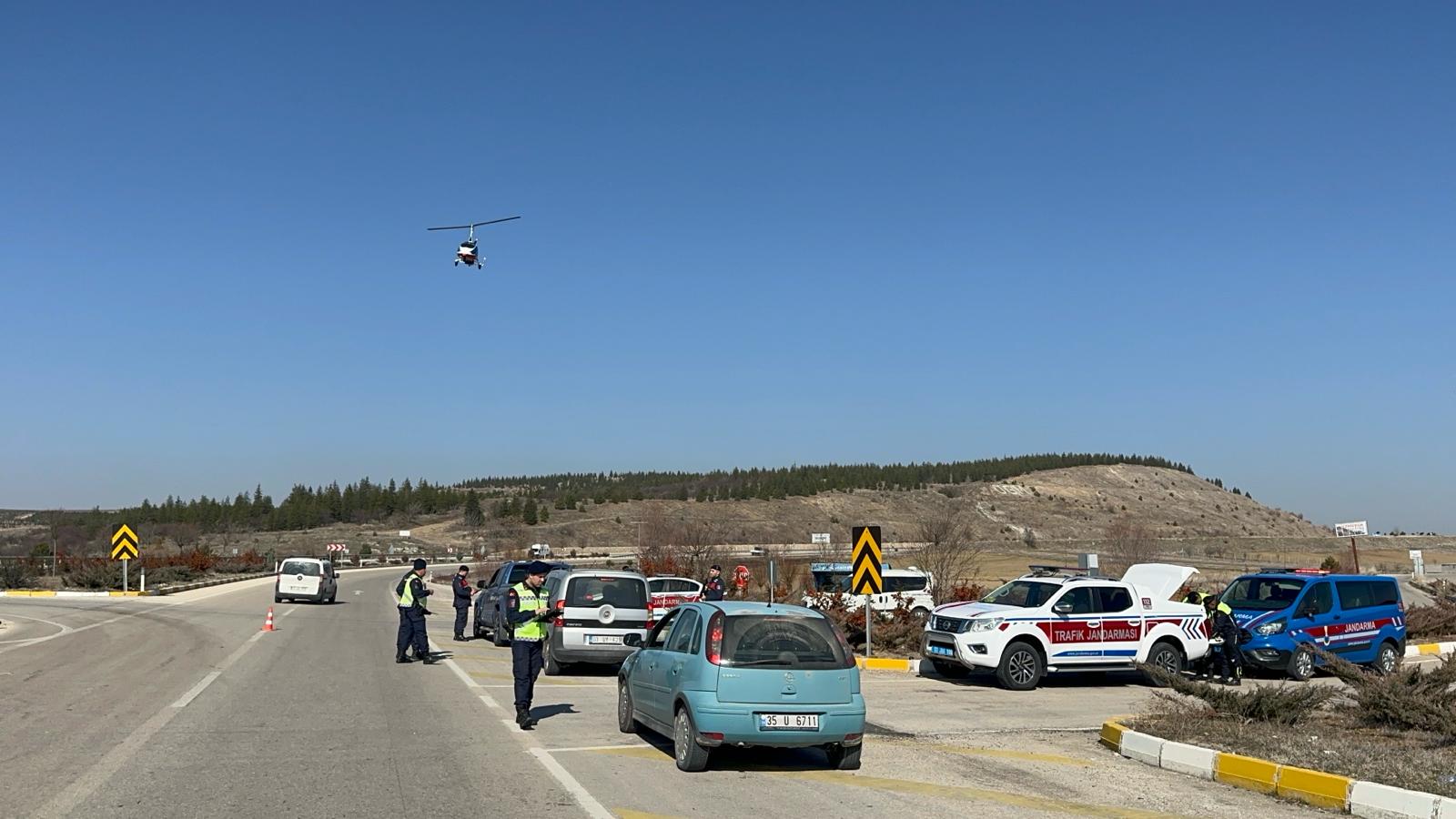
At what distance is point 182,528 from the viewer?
126 m

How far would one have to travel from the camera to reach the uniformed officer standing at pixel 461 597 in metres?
26.6

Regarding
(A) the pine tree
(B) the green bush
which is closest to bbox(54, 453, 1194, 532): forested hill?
(A) the pine tree

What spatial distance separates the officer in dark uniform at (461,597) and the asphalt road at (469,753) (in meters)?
6.44

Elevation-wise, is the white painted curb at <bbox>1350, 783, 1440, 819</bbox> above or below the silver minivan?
below

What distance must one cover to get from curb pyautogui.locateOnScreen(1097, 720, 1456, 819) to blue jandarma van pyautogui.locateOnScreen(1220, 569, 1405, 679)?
31.6 feet

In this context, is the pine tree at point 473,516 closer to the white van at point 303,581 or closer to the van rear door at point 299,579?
the white van at point 303,581

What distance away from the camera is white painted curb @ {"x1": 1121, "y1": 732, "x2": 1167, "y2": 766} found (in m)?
11.5

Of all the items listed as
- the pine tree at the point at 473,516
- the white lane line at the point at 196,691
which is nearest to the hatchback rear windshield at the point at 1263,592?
the white lane line at the point at 196,691

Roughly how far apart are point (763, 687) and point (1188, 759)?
426 cm

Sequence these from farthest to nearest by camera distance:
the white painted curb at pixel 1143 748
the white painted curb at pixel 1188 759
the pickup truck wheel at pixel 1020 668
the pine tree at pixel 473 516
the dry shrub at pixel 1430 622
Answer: the pine tree at pixel 473 516
the dry shrub at pixel 1430 622
the pickup truck wheel at pixel 1020 668
the white painted curb at pixel 1143 748
the white painted curb at pixel 1188 759

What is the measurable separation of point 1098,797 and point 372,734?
23.6 feet

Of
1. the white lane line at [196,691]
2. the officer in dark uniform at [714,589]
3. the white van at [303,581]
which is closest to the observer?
the white lane line at [196,691]

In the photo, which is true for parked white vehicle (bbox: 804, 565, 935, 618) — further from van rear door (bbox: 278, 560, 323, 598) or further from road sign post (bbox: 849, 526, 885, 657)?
van rear door (bbox: 278, 560, 323, 598)

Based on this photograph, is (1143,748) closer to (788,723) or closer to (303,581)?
(788,723)
